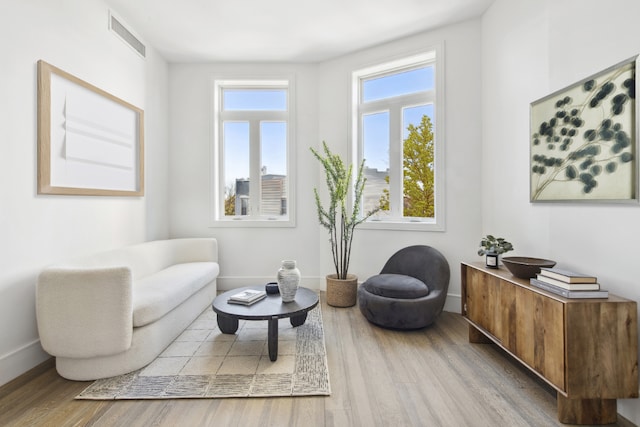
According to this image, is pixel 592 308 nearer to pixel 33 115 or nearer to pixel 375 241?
pixel 375 241

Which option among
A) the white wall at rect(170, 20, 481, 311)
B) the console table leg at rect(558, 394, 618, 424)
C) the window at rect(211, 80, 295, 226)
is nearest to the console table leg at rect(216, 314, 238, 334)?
the white wall at rect(170, 20, 481, 311)

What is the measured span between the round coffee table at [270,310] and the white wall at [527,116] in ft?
5.99

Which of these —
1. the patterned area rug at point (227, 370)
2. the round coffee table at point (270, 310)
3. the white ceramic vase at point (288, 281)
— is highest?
the white ceramic vase at point (288, 281)

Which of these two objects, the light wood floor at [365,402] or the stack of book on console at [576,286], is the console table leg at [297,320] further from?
the stack of book on console at [576,286]

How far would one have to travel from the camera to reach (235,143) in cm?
A: 418

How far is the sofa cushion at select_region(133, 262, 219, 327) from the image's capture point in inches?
84.2

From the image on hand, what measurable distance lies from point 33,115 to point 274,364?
2.44 meters

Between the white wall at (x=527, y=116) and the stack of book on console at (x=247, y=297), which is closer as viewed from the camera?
the white wall at (x=527, y=116)

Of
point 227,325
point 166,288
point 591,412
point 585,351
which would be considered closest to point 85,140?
point 166,288

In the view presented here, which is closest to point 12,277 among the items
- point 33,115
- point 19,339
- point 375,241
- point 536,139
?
point 19,339

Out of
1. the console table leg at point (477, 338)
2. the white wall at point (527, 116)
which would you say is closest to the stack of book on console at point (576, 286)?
the white wall at point (527, 116)

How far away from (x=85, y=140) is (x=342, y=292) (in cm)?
281

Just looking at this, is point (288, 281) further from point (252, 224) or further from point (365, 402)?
point (252, 224)

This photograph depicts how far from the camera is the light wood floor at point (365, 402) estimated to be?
163cm
